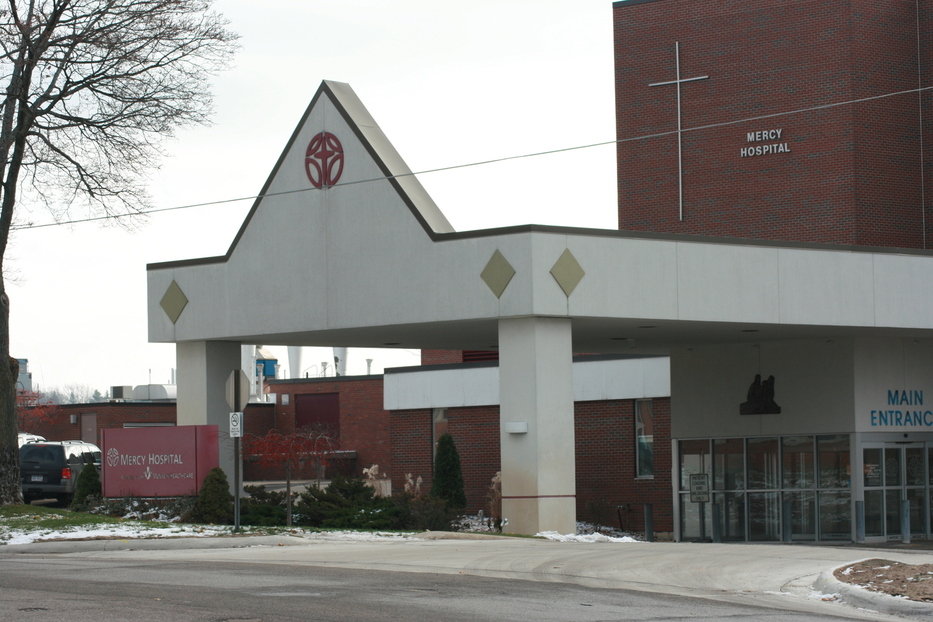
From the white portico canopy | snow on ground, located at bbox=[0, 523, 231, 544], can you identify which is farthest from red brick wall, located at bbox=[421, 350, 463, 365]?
snow on ground, located at bbox=[0, 523, 231, 544]

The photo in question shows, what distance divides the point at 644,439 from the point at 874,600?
83.5 ft

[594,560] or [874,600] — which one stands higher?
[874,600]

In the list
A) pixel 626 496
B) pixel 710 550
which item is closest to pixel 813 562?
pixel 710 550

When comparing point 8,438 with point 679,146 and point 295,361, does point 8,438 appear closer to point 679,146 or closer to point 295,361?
point 679,146

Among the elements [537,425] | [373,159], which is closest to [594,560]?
[537,425]

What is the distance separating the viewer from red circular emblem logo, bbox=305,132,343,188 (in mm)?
29969

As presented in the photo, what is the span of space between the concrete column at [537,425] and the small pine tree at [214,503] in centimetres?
593

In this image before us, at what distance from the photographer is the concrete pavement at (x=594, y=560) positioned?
53.4ft

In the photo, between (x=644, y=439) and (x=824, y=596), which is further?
(x=644, y=439)

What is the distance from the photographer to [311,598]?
14.1m

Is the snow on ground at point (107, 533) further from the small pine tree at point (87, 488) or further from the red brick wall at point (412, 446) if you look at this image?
the red brick wall at point (412, 446)

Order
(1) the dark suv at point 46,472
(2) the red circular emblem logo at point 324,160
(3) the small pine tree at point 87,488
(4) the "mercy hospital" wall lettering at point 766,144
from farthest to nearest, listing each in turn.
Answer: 1. (4) the "mercy hospital" wall lettering at point 766,144
2. (1) the dark suv at point 46,472
3. (3) the small pine tree at point 87,488
4. (2) the red circular emblem logo at point 324,160

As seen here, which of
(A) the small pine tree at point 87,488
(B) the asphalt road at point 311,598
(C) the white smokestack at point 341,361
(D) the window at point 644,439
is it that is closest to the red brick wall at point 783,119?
(D) the window at point 644,439

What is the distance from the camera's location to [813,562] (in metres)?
20.2
